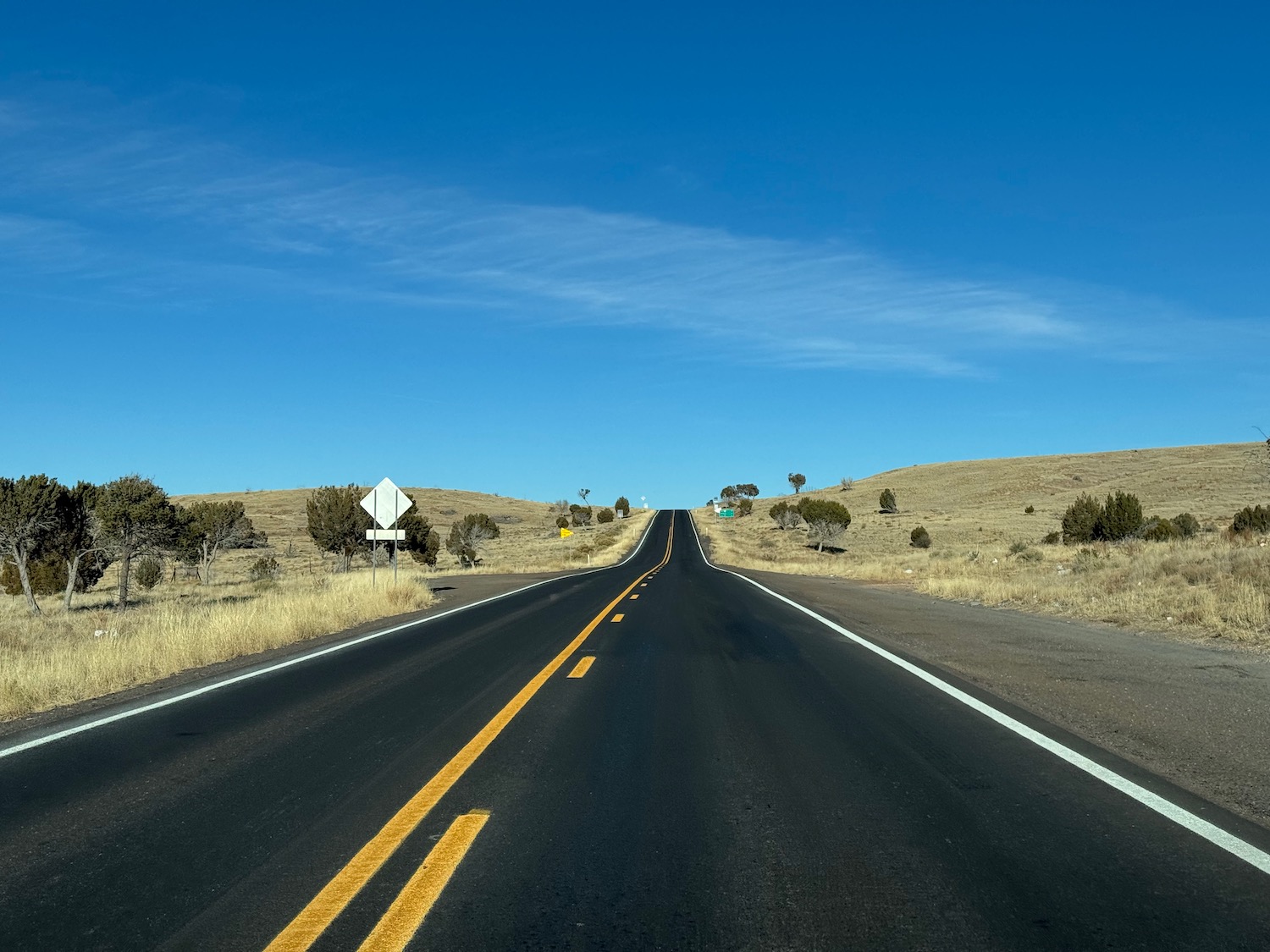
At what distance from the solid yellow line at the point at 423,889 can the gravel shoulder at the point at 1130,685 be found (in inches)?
170

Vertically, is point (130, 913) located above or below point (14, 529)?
below

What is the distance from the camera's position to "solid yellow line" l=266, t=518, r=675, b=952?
3.69 meters

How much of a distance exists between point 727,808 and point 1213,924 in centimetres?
241

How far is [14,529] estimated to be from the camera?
3025 centimetres

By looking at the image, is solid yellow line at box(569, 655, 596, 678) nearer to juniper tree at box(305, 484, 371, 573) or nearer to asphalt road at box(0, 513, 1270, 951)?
asphalt road at box(0, 513, 1270, 951)

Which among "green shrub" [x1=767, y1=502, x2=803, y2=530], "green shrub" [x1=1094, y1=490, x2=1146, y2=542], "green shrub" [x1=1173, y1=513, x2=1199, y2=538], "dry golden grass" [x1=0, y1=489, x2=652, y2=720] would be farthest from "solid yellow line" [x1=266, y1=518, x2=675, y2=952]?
"green shrub" [x1=767, y1=502, x2=803, y2=530]

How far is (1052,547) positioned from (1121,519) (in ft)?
37.7

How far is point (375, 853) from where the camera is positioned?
15.0 ft

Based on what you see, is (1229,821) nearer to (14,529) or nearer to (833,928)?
(833,928)

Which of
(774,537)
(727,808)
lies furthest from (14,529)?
(774,537)

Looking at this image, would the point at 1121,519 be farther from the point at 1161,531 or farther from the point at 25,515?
the point at 25,515

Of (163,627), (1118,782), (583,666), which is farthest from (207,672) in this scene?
(1118,782)

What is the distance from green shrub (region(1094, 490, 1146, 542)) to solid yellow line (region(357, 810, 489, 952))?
4779cm

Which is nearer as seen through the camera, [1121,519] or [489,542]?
[1121,519]
